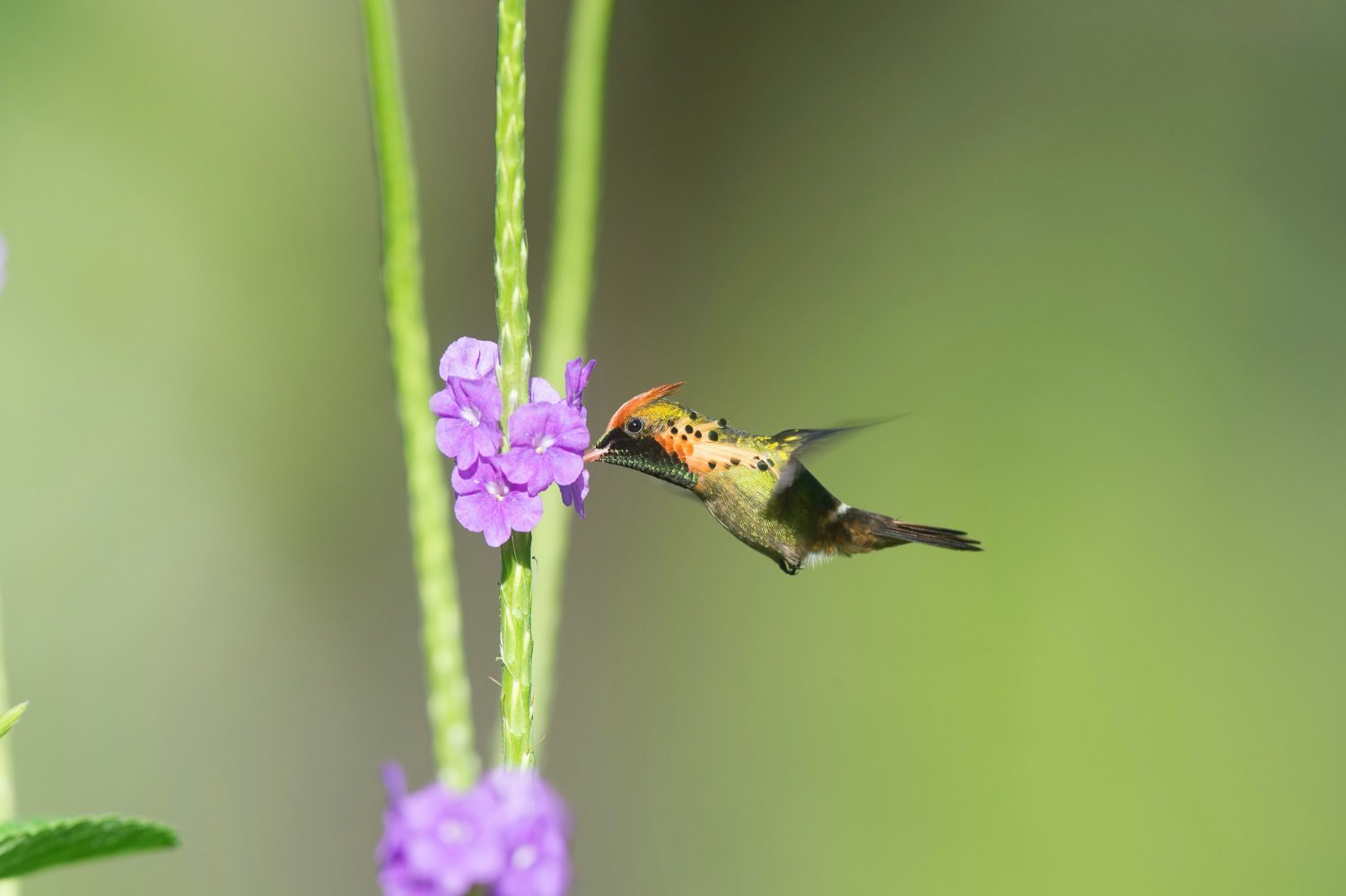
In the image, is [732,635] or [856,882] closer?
[856,882]

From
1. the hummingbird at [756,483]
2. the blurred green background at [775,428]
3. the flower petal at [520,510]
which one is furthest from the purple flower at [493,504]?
the blurred green background at [775,428]

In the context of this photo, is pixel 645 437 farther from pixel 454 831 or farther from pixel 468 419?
pixel 454 831

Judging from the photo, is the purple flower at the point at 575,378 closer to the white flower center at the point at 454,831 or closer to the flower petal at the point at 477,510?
the flower petal at the point at 477,510

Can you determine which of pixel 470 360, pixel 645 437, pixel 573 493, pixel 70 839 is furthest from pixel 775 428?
pixel 70 839

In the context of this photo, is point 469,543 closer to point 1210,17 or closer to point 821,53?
point 821,53

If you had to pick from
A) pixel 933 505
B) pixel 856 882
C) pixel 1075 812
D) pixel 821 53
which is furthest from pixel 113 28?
pixel 1075 812
